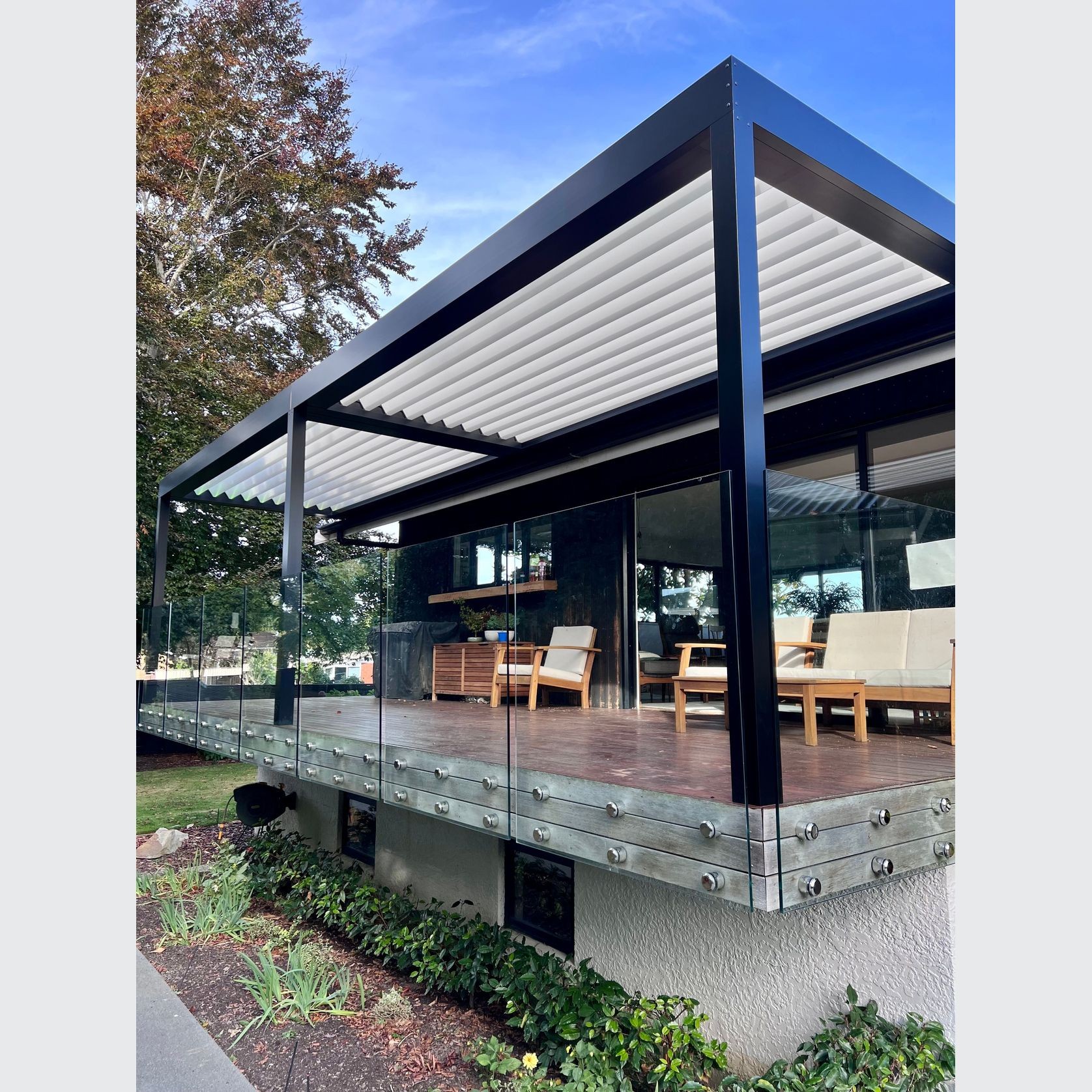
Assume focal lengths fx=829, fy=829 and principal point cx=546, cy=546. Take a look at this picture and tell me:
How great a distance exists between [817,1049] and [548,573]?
7.40 ft

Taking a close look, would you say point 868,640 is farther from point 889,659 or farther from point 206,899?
point 206,899

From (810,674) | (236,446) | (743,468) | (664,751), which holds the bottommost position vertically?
(664,751)

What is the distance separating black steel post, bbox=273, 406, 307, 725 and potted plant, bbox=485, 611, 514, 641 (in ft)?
8.02

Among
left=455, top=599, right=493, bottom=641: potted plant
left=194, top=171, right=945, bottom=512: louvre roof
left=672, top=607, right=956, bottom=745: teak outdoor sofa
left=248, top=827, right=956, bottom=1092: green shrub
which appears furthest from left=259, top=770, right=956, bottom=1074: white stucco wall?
left=194, top=171, right=945, bottom=512: louvre roof

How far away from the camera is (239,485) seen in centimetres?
991

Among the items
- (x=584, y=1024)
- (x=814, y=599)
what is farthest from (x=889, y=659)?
(x=584, y=1024)

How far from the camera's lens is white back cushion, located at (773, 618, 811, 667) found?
9.57ft

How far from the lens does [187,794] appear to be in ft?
41.1

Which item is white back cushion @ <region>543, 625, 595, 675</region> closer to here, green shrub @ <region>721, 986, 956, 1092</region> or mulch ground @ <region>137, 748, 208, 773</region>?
green shrub @ <region>721, 986, 956, 1092</region>

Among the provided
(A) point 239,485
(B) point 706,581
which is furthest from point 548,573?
(A) point 239,485

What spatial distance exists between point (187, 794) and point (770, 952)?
10.9 metres

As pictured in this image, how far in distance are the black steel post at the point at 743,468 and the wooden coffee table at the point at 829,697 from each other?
0.42 metres

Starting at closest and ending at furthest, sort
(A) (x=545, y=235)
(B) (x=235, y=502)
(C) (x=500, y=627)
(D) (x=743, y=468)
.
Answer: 1. (D) (x=743, y=468)
2. (C) (x=500, y=627)
3. (A) (x=545, y=235)
4. (B) (x=235, y=502)
